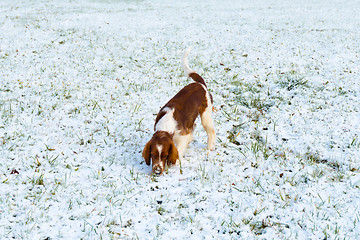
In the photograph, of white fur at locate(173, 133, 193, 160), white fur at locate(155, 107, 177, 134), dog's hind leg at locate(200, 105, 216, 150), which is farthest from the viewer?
dog's hind leg at locate(200, 105, 216, 150)

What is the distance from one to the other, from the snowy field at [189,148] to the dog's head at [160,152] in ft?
0.79

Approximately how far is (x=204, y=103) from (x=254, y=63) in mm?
5806

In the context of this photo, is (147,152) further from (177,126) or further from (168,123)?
(177,126)

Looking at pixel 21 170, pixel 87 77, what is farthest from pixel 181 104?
pixel 87 77

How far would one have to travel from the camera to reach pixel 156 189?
14.2ft

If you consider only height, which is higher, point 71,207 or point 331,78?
point 331,78

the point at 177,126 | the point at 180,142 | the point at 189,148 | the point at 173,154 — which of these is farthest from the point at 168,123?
the point at 189,148

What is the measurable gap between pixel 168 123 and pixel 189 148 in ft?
3.41

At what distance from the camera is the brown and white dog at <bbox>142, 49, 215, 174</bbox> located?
450 centimetres

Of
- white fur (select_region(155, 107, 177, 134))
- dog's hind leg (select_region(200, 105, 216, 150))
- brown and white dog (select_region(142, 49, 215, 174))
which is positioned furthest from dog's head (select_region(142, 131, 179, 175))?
dog's hind leg (select_region(200, 105, 216, 150))

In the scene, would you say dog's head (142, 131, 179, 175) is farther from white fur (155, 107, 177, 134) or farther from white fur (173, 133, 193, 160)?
white fur (173, 133, 193, 160)

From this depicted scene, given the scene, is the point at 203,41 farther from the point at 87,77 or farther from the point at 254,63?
the point at 87,77

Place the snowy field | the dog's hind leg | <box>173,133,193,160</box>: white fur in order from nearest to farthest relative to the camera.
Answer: the snowy field < <box>173,133,193,160</box>: white fur < the dog's hind leg

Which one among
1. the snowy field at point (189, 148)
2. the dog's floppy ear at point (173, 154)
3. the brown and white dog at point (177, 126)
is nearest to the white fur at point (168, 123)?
the brown and white dog at point (177, 126)
